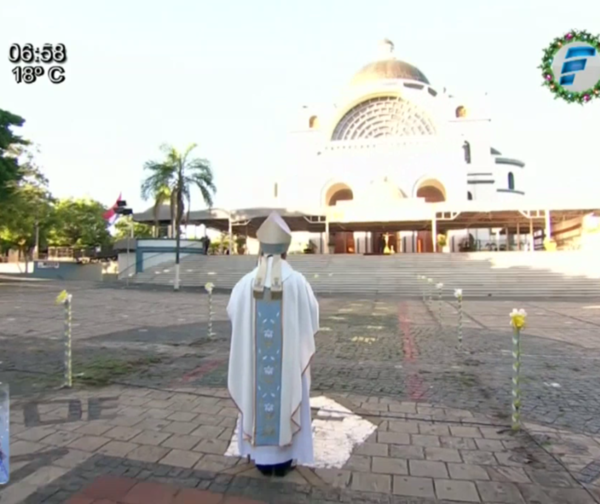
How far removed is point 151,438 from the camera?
3840mm

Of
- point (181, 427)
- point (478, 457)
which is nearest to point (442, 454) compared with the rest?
point (478, 457)

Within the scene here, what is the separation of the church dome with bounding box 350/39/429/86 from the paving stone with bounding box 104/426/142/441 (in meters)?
61.6

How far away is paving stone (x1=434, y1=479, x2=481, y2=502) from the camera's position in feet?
9.45

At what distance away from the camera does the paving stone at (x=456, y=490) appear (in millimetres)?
2879

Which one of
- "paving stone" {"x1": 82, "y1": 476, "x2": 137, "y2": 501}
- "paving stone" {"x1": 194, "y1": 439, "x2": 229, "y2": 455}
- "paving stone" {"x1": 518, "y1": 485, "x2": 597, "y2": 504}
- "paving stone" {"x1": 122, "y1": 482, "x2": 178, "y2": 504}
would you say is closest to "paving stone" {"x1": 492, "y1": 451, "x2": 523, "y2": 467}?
"paving stone" {"x1": 518, "y1": 485, "x2": 597, "y2": 504}

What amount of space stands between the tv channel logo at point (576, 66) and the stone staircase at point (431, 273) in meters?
17.1

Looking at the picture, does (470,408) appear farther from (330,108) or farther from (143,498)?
(330,108)

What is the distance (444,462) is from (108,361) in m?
5.25

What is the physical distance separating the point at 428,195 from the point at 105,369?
159ft

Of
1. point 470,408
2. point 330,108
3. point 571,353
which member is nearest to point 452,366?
point 470,408

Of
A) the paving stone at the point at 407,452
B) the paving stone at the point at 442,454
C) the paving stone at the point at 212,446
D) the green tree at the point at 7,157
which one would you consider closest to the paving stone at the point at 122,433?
the paving stone at the point at 212,446

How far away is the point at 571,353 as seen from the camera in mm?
7898

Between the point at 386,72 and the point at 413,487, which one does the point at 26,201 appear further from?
the point at 386,72

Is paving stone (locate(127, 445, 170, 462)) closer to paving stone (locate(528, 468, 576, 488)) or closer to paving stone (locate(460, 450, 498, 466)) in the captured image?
paving stone (locate(460, 450, 498, 466))
